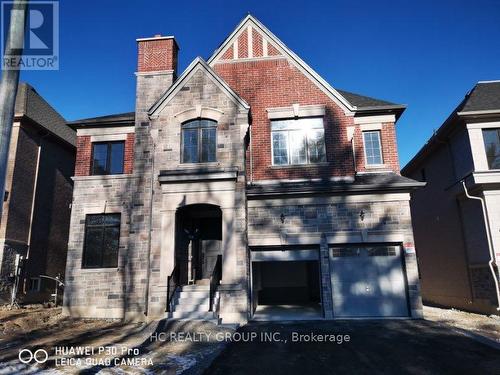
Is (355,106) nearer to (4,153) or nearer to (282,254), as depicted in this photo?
(282,254)

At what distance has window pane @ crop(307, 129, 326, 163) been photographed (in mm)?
14802

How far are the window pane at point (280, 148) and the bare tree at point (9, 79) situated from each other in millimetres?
11025

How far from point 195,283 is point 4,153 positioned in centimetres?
1094

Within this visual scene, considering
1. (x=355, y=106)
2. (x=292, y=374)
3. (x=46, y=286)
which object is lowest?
(x=292, y=374)

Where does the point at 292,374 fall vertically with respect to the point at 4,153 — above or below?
below

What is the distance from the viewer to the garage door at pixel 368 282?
13.0 metres

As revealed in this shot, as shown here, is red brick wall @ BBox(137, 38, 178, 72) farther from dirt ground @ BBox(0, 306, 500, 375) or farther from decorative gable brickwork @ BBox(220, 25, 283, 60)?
dirt ground @ BBox(0, 306, 500, 375)

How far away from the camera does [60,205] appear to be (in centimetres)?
2034

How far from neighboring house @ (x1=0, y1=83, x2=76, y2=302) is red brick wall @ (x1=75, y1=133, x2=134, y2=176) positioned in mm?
3306

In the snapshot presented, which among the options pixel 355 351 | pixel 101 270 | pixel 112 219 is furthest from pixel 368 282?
pixel 112 219

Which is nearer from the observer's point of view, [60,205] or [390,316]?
[390,316]

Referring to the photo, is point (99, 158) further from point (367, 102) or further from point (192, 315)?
point (367, 102)

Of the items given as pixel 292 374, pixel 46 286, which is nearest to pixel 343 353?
pixel 292 374

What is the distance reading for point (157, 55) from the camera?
16.1 m
